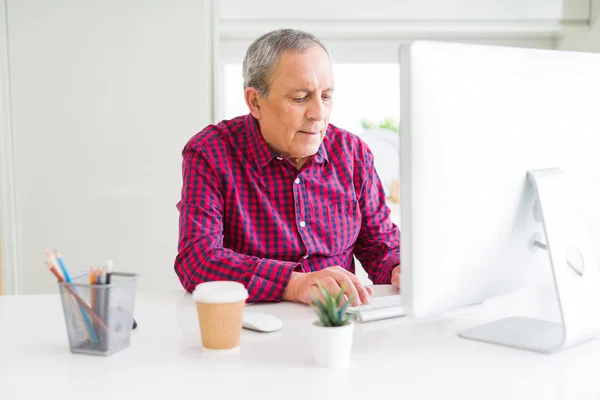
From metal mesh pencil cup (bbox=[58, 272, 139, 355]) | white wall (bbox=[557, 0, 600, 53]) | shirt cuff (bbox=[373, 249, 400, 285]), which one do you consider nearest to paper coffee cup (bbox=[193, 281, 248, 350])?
metal mesh pencil cup (bbox=[58, 272, 139, 355])

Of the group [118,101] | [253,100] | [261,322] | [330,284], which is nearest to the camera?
[261,322]

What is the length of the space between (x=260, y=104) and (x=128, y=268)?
1.28 m

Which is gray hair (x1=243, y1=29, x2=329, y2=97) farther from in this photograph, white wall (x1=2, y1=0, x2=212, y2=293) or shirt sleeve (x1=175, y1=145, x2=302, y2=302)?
white wall (x1=2, y1=0, x2=212, y2=293)

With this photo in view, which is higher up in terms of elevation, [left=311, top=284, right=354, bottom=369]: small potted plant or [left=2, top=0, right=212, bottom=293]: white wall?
[left=2, top=0, right=212, bottom=293]: white wall

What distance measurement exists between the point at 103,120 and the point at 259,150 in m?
1.20

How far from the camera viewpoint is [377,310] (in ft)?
4.17

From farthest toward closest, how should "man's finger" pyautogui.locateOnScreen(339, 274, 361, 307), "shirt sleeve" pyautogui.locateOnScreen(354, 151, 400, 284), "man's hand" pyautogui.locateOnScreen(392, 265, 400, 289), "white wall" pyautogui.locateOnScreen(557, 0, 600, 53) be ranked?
"white wall" pyautogui.locateOnScreen(557, 0, 600, 53)
"shirt sleeve" pyautogui.locateOnScreen(354, 151, 400, 284)
"man's hand" pyautogui.locateOnScreen(392, 265, 400, 289)
"man's finger" pyautogui.locateOnScreen(339, 274, 361, 307)

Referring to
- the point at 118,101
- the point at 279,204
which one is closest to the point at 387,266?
the point at 279,204

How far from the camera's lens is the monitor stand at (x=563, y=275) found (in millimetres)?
1062

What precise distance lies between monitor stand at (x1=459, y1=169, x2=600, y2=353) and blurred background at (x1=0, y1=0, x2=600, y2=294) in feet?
5.90

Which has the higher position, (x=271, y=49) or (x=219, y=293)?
(x=271, y=49)

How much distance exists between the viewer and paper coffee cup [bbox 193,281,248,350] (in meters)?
1.07

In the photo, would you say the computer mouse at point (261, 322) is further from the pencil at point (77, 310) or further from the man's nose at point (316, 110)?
the man's nose at point (316, 110)

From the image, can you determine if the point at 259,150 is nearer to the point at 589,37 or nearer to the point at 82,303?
the point at 82,303
